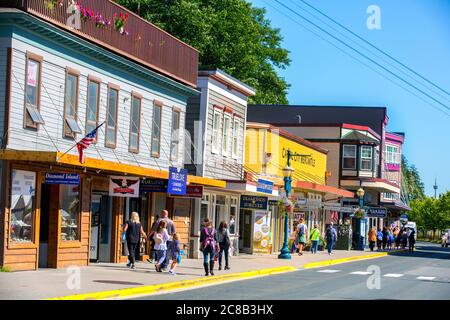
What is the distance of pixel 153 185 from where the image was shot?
3139 centimetres

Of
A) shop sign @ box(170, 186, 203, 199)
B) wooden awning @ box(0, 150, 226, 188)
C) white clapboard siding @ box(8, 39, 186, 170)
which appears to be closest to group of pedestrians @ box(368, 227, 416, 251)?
white clapboard siding @ box(8, 39, 186, 170)

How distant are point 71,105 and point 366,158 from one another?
144ft

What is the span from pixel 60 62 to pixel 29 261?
584 centimetres

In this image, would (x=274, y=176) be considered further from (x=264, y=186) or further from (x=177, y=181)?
(x=177, y=181)

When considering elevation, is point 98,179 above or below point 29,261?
above

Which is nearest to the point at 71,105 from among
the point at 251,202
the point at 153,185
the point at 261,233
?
the point at 153,185

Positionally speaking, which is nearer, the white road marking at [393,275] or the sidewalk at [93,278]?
the sidewalk at [93,278]

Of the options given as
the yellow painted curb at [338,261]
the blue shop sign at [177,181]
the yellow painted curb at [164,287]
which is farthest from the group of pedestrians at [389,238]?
the blue shop sign at [177,181]

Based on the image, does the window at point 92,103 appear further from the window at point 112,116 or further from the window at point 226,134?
the window at point 226,134

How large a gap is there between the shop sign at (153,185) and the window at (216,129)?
7498 mm

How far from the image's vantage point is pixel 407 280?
1153 inches

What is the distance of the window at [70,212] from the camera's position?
89.7ft
